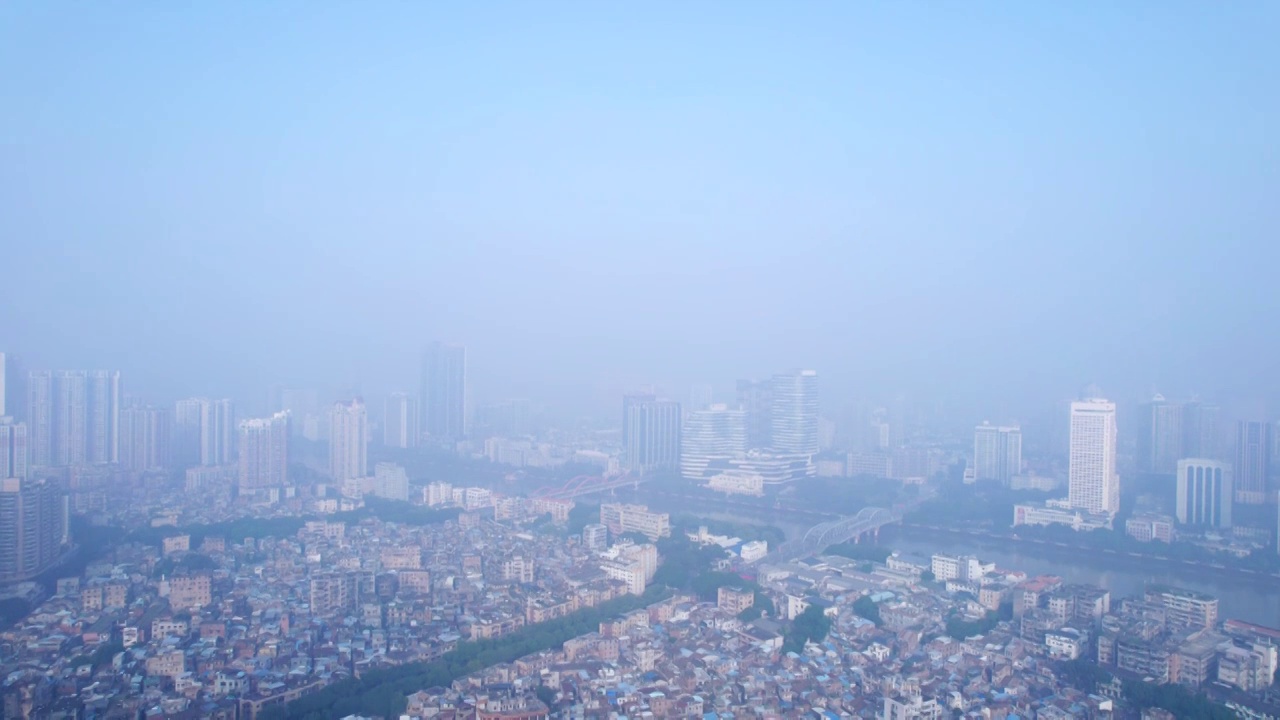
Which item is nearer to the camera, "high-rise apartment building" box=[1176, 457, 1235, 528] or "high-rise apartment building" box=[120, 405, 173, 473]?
"high-rise apartment building" box=[1176, 457, 1235, 528]

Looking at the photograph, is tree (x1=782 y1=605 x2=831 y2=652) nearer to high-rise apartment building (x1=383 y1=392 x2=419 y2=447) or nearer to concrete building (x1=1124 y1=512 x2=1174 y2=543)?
concrete building (x1=1124 y1=512 x2=1174 y2=543)

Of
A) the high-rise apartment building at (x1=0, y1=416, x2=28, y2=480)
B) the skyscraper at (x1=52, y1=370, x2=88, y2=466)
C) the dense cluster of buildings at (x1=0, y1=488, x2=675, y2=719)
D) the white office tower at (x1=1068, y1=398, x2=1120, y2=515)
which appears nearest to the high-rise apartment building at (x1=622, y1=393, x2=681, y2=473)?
the dense cluster of buildings at (x1=0, y1=488, x2=675, y2=719)

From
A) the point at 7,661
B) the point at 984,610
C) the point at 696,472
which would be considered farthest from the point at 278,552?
the point at 696,472

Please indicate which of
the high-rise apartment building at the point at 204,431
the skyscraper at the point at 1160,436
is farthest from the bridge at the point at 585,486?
the skyscraper at the point at 1160,436

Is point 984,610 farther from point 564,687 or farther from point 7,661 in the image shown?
point 7,661

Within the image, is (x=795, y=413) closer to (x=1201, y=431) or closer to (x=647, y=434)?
(x=647, y=434)

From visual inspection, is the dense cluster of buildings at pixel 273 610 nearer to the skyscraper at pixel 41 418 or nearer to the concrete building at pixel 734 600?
the concrete building at pixel 734 600
